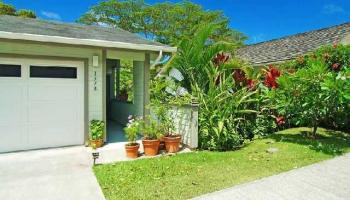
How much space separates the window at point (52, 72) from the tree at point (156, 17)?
20599 mm

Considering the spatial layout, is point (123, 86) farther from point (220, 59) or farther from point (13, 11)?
point (13, 11)

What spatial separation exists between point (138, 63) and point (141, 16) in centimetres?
1955

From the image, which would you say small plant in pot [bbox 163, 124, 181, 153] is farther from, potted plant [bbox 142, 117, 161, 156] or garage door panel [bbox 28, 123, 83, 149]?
garage door panel [bbox 28, 123, 83, 149]

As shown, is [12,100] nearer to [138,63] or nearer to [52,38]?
[52,38]

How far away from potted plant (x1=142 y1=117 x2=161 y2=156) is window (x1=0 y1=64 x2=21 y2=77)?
3.67 meters

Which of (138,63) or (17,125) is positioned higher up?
(138,63)

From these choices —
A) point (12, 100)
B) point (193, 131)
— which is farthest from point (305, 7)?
point (12, 100)

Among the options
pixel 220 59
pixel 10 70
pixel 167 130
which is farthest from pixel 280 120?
pixel 10 70

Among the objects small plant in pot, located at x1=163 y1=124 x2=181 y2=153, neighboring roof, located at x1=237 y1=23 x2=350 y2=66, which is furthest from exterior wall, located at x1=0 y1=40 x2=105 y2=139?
neighboring roof, located at x1=237 y1=23 x2=350 y2=66

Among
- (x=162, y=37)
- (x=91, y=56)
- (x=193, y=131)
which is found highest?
(x=162, y=37)

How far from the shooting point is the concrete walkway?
467cm

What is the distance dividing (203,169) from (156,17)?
25.0m

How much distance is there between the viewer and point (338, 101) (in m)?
7.60

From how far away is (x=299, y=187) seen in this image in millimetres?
5023
